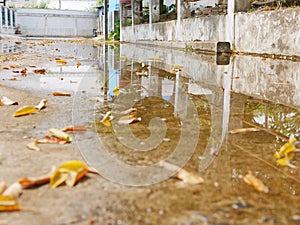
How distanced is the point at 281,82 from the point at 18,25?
40.6 meters

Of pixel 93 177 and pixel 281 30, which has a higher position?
pixel 281 30

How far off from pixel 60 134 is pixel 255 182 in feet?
2.97

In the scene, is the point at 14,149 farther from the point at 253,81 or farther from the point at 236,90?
the point at 253,81

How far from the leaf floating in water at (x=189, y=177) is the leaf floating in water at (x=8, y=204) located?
1.73ft

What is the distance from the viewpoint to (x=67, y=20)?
41.9 metres

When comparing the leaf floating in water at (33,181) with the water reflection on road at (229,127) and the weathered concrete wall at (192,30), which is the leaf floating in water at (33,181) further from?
the weathered concrete wall at (192,30)

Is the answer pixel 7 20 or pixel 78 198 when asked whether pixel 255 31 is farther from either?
pixel 7 20

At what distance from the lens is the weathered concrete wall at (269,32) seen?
5.43 metres

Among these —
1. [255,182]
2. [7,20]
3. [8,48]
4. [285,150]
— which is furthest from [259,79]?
[7,20]

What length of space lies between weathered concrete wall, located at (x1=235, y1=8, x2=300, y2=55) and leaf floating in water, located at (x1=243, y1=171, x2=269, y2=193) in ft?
14.9

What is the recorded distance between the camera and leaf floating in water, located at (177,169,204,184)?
1225 millimetres

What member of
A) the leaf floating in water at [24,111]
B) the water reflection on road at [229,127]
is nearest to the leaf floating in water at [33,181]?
the water reflection on road at [229,127]

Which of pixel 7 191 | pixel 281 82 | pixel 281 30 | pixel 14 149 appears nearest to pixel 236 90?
pixel 281 82

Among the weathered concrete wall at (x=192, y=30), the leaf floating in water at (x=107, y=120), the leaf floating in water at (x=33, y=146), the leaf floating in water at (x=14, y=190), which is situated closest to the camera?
the leaf floating in water at (x=14, y=190)
